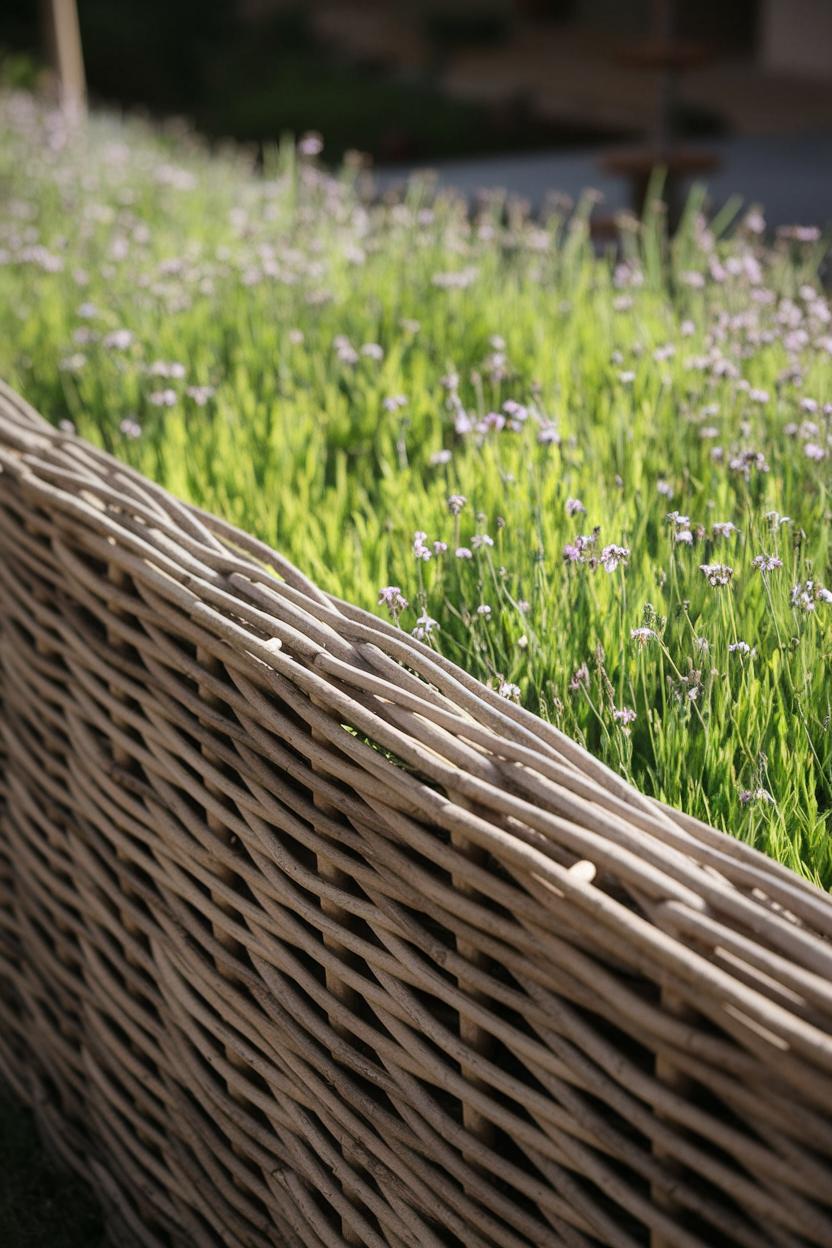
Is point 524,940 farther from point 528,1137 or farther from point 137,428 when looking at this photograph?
point 137,428

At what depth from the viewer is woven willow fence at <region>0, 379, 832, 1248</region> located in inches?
43.6

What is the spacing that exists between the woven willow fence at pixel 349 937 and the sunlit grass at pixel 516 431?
25 cm

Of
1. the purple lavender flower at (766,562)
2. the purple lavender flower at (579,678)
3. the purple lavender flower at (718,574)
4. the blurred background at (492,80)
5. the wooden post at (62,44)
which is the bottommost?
the blurred background at (492,80)

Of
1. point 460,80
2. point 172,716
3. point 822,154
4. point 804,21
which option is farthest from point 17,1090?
point 460,80

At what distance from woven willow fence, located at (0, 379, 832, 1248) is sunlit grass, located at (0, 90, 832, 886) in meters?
0.25

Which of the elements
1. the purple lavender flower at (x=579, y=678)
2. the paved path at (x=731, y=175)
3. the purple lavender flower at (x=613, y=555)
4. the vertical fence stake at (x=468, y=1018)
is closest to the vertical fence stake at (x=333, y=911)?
the vertical fence stake at (x=468, y=1018)

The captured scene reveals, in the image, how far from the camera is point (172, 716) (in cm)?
174

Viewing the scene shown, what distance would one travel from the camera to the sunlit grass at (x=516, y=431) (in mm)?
1619

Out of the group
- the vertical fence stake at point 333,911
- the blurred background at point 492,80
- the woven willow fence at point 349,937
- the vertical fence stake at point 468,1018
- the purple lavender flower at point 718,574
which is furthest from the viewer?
the blurred background at point 492,80

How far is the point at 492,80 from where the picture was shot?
16.0 meters

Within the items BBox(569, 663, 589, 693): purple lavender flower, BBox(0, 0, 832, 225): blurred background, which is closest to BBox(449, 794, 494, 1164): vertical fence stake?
BBox(569, 663, 589, 693): purple lavender flower

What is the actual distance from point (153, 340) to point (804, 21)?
11.2m

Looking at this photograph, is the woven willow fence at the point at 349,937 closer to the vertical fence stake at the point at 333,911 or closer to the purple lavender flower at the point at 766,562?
the vertical fence stake at the point at 333,911

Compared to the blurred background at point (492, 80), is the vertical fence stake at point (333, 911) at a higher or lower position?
higher
